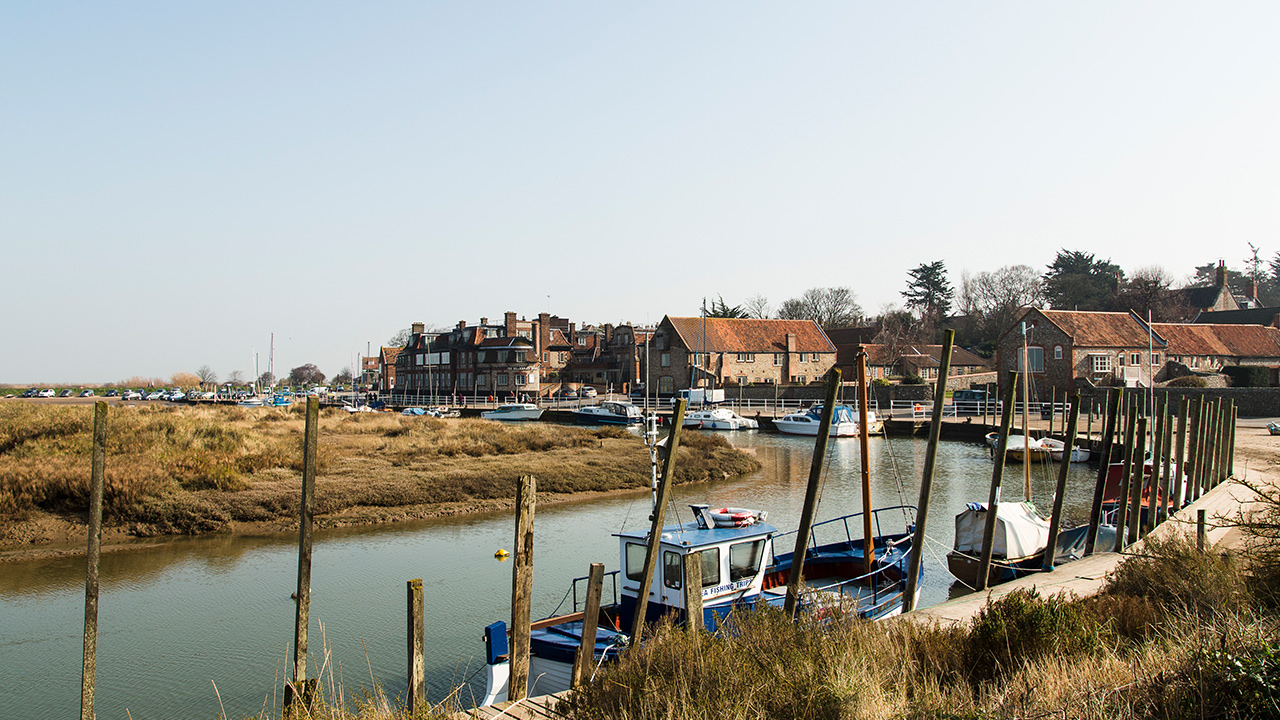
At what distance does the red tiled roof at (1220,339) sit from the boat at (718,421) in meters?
31.0

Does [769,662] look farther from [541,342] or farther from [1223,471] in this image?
[541,342]

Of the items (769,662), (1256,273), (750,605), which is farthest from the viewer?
(1256,273)

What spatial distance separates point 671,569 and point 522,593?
434 centimetres

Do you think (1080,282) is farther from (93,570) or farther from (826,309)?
(93,570)

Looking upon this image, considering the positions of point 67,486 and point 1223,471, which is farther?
point 1223,471

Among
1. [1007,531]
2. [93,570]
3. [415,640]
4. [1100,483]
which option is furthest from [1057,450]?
[93,570]

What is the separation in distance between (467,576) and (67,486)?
40.6ft

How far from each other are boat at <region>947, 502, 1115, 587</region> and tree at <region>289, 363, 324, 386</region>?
17966cm

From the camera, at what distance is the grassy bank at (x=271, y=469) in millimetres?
23219

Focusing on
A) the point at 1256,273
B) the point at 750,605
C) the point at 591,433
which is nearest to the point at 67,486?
the point at 750,605

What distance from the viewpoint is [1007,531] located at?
17.2 m

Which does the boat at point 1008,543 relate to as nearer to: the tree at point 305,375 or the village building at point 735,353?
the village building at point 735,353

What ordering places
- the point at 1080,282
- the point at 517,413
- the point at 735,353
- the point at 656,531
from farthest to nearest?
the point at 1080,282
the point at 735,353
the point at 517,413
the point at 656,531

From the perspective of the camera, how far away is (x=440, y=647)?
14.4 meters
